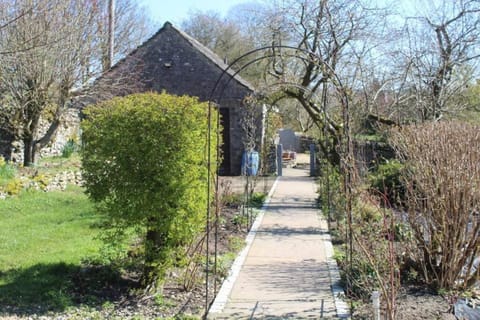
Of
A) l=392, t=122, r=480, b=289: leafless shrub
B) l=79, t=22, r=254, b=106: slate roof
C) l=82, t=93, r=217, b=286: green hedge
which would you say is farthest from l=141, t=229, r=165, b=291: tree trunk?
l=79, t=22, r=254, b=106: slate roof

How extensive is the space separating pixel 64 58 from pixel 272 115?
6111mm

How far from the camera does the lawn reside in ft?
17.9

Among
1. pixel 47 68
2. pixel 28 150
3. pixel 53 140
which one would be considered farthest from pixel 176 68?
pixel 28 150

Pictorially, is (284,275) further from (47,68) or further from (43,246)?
(47,68)

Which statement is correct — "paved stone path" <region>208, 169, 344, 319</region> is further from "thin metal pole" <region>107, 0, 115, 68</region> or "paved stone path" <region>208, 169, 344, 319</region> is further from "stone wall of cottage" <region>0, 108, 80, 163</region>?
"thin metal pole" <region>107, 0, 115, 68</region>

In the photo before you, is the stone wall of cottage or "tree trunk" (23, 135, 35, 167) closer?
"tree trunk" (23, 135, 35, 167)

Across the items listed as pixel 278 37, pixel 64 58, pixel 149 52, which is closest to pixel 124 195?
pixel 278 37

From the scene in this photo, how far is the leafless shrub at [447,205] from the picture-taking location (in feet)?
16.8

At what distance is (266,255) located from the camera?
738cm

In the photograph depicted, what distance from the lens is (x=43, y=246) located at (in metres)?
7.27

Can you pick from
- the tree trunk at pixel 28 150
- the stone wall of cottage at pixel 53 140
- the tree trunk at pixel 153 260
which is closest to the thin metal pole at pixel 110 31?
the stone wall of cottage at pixel 53 140

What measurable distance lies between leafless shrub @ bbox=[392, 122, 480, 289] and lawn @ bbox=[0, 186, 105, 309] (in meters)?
3.67

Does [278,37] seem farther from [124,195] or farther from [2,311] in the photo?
[2,311]

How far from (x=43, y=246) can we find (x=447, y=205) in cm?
536
